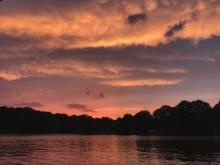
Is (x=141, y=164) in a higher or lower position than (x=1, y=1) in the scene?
lower

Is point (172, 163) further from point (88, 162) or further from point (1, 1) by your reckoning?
point (1, 1)

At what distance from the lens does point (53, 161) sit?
93188mm

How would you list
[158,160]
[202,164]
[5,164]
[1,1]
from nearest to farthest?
[1,1]
[5,164]
[202,164]
[158,160]

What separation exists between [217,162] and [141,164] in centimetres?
1758

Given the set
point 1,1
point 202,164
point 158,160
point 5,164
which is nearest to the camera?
point 1,1

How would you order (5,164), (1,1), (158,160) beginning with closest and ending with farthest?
1. (1,1)
2. (5,164)
3. (158,160)

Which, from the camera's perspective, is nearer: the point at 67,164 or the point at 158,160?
the point at 67,164

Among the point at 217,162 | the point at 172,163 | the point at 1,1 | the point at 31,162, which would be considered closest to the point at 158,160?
the point at 172,163

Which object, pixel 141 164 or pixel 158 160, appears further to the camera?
pixel 158 160

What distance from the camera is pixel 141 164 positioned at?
88.8 metres

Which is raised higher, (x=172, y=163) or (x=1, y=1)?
(x=1, y=1)

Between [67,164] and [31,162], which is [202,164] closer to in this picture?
[67,164]

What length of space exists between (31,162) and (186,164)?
108 feet

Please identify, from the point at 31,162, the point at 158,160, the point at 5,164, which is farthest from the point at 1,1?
the point at 158,160
